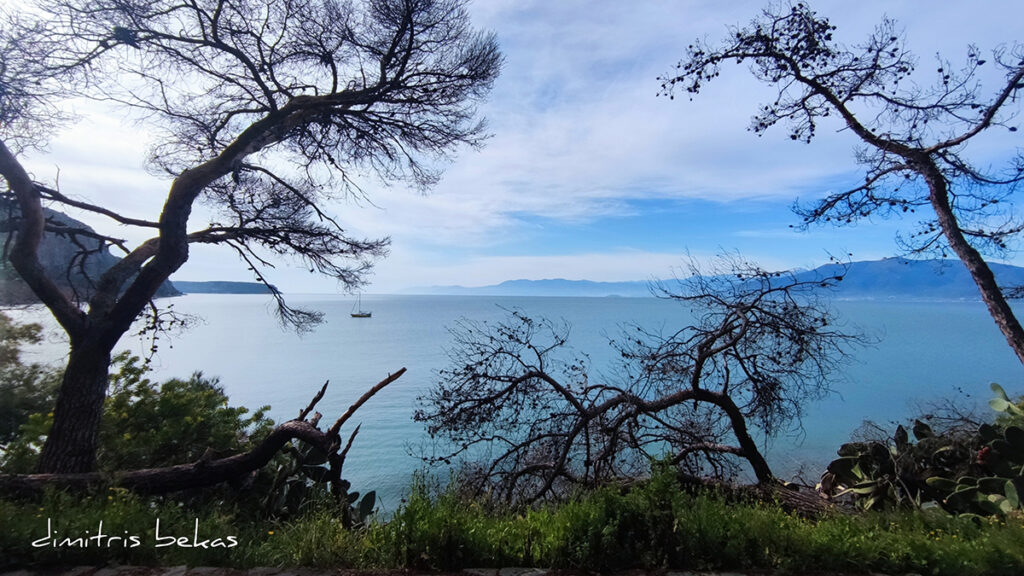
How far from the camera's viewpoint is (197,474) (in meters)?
4.86

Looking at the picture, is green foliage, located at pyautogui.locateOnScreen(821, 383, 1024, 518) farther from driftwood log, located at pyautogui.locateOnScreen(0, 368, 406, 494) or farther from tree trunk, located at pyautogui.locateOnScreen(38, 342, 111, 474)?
tree trunk, located at pyautogui.locateOnScreen(38, 342, 111, 474)

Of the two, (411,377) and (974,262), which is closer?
(974,262)

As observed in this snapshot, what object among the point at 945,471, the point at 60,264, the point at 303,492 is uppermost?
the point at 60,264

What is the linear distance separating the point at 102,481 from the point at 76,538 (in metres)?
1.73

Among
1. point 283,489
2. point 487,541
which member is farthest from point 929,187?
point 283,489

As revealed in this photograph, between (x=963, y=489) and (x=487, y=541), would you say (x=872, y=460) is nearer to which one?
(x=963, y=489)

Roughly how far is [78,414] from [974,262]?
10972 mm

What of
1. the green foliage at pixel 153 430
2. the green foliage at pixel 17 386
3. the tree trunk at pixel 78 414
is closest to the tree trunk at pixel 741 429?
the green foliage at pixel 153 430

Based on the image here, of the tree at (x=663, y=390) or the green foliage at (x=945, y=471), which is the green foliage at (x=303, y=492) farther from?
the green foliage at (x=945, y=471)

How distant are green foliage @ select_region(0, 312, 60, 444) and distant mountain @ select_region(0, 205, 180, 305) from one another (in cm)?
151

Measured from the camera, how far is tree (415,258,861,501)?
19.6 ft

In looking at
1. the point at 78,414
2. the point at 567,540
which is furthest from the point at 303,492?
the point at 567,540

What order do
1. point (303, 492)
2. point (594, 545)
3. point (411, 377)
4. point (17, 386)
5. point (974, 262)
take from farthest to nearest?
point (411, 377) → point (17, 386) → point (974, 262) → point (303, 492) → point (594, 545)

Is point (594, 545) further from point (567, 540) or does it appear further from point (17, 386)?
point (17, 386)
